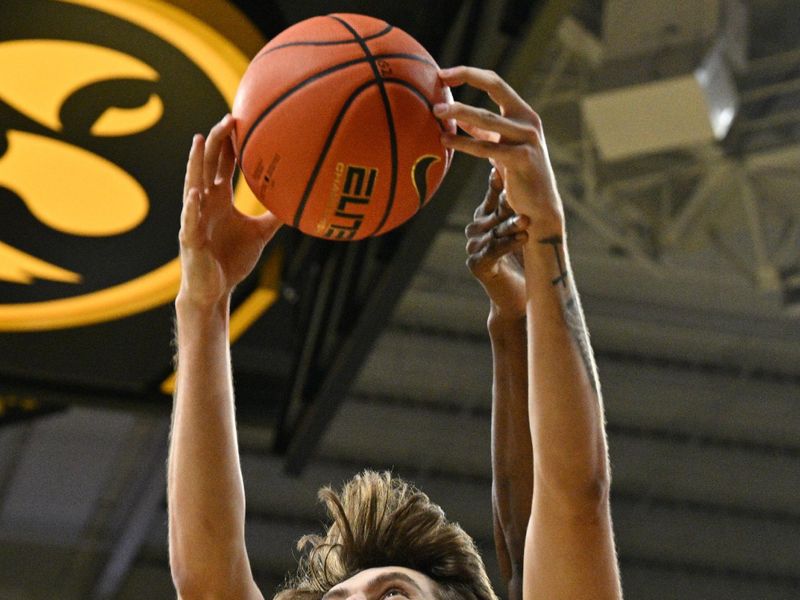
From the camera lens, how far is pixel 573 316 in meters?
2.00

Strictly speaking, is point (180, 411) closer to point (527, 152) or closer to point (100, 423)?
point (527, 152)

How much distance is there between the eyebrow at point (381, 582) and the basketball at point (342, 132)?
0.70 m

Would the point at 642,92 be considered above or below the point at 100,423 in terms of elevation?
above

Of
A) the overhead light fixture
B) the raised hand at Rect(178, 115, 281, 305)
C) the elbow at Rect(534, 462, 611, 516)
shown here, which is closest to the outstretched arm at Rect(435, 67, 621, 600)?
the elbow at Rect(534, 462, 611, 516)

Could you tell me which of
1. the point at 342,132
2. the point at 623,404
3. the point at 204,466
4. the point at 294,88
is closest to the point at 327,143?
the point at 342,132

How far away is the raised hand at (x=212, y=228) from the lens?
2420 mm

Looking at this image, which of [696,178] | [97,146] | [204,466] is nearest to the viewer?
[204,466]

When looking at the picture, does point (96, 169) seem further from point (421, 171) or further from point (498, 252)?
point (498, 252)

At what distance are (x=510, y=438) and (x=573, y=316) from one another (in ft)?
1.77

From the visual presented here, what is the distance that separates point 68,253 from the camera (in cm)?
524

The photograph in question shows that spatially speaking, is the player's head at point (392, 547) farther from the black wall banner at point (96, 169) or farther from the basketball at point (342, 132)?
the black wall banner at point (96, 169)

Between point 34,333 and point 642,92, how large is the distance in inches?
152

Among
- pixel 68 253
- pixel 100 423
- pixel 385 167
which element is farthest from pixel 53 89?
pixel 100 423

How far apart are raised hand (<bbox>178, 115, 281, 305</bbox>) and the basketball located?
0.17 feet
